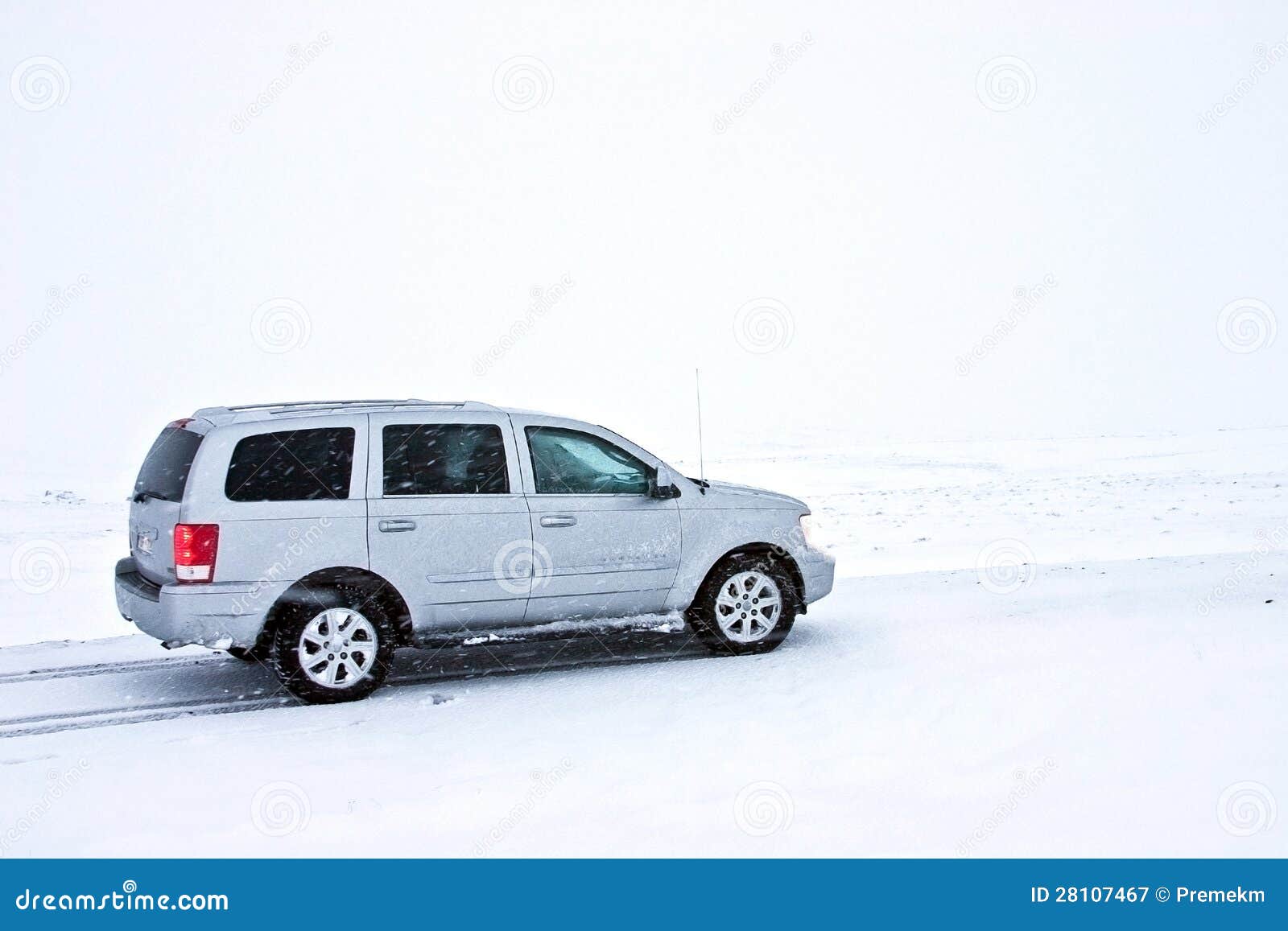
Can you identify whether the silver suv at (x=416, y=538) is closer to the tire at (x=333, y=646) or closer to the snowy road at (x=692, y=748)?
the tire at (x=333, y=646)

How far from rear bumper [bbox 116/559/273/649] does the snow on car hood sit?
297 cm

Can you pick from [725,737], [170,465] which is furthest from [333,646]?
[725,737]

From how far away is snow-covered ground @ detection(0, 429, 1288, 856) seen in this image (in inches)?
186

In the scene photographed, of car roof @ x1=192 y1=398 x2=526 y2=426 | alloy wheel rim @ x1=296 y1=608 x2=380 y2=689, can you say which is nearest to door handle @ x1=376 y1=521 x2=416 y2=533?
alloy wheel rim @ x1=296 y1=608 x2=380 y2=689

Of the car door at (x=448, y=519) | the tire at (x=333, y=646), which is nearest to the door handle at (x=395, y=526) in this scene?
the car door at (x=448, y=519)

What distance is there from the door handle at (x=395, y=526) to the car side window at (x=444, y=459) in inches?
7.5

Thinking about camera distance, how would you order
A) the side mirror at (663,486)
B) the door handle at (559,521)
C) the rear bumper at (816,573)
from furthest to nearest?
the rear bumper at (816,573) < the side mirror at (663,486) < the door handle at (559,521)

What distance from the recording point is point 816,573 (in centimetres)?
840

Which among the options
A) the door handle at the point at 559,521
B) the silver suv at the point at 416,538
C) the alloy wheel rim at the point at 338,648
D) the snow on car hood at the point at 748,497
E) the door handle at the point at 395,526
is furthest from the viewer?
the snow on car hood at the point at 748,497

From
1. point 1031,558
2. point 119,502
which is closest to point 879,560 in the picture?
point 1031,558

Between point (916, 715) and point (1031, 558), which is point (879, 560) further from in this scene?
point (916, 715)

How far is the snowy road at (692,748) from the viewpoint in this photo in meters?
4.71

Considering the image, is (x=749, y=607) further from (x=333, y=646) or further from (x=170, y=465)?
(x=170, y=465)

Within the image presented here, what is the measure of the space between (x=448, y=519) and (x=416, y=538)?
0.75 feet
